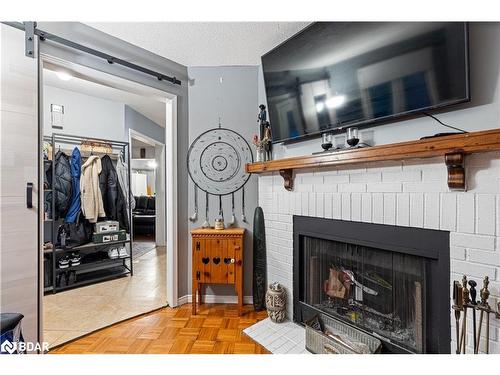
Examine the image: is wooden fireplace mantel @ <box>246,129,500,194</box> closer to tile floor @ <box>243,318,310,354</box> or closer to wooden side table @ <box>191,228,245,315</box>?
wooden side table @ <box>191,228,245,315</box>

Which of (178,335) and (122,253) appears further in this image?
(122,253)

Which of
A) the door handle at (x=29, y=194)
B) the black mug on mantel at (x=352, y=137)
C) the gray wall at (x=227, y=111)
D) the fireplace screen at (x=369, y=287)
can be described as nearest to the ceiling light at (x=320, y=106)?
the black mug on mantel at (x=352, y=137)

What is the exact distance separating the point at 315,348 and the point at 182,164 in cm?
176

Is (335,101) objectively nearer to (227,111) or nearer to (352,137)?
(352,137)

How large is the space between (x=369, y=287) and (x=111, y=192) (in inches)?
117

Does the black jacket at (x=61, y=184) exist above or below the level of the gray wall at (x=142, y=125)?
below

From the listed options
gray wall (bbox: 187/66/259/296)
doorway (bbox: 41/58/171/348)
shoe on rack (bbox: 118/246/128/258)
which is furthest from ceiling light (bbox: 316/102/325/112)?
shoe on rack (bbox: 118/246/128/258)

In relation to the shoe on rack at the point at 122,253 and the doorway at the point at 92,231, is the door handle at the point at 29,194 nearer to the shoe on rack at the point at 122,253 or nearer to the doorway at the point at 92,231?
the doorway at the point at 92,231

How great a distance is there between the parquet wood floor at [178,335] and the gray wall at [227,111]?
272 millimetres

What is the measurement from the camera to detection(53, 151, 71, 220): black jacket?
8.32ft

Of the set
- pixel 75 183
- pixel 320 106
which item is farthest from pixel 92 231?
pixel 320 106

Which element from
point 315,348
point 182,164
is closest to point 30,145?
point 182,164

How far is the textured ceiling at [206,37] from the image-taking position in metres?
1.66

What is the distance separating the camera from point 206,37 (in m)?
1.77
